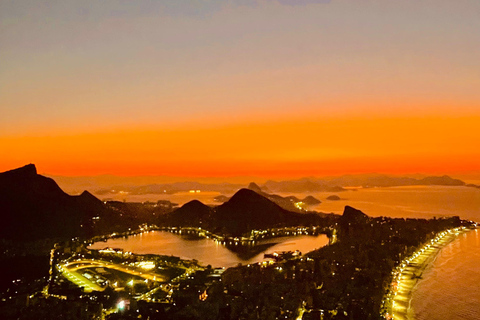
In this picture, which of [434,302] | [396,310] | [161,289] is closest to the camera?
[396,310]

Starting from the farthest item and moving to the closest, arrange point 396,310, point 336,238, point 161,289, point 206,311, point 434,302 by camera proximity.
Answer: point 336,238 → point 161,289 → point 434,302 → point 396,310 → point 206,311

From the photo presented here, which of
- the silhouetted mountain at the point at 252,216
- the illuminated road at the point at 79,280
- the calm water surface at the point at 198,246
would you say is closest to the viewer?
the illuminated road at the point at 79,280

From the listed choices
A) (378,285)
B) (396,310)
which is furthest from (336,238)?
(396,310)

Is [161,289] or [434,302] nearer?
[434,302]

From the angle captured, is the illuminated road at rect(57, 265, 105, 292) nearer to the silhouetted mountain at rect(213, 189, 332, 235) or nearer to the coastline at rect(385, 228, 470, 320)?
the coastline at rect(385, 228, 470, 320)

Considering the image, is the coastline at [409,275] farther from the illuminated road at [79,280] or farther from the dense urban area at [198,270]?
the illuminated road at [79,280]

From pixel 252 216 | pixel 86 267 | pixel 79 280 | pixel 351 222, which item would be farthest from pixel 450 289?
pixel 252 216

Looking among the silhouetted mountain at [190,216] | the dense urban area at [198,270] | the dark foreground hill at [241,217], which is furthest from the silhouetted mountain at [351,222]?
the silhouetted mountain at [190,216]

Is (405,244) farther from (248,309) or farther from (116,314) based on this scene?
(116,314)
